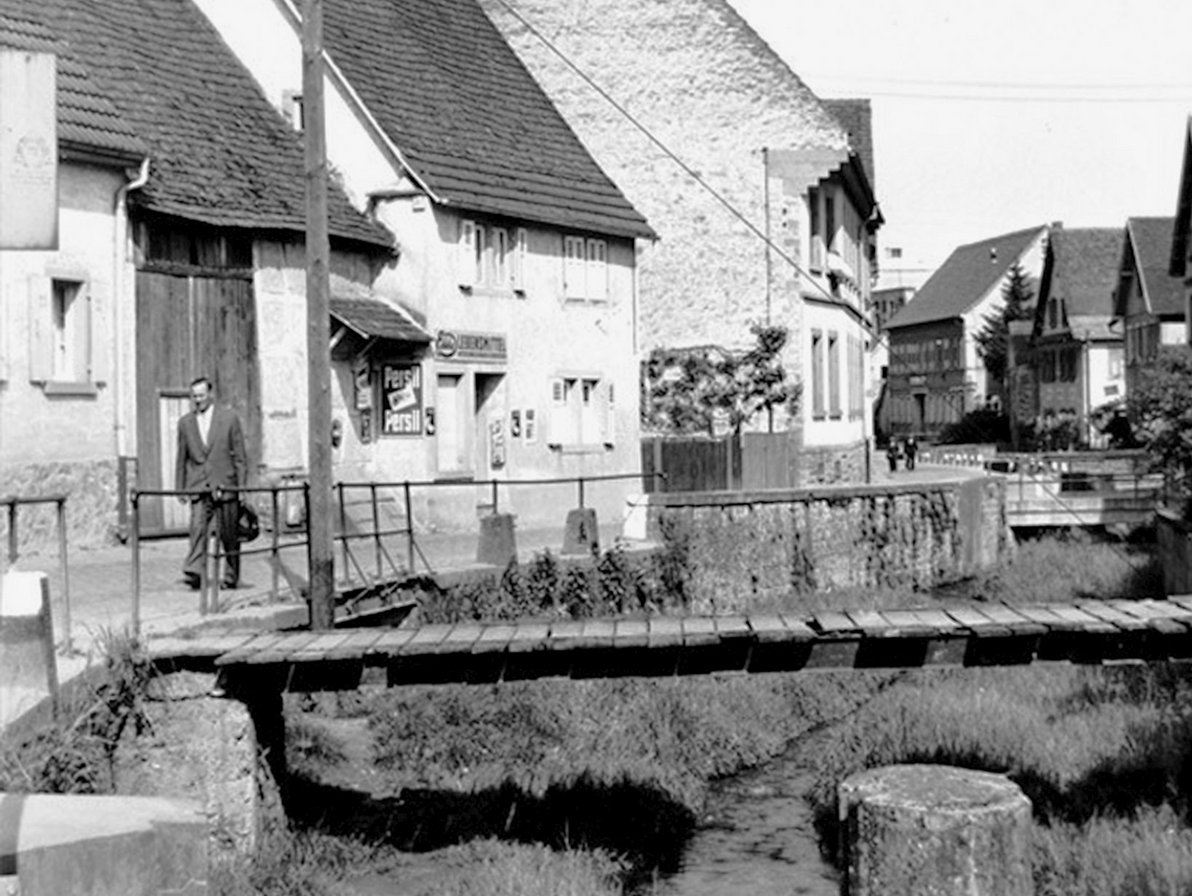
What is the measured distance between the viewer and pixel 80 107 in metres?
21.6

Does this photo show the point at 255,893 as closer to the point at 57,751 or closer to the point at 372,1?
the point at 57,751

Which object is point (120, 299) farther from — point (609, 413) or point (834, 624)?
point (834, 624)

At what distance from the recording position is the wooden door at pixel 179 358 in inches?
888

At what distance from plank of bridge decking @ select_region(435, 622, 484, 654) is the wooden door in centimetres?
1063

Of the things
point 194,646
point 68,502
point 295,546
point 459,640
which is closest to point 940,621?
point 459,640

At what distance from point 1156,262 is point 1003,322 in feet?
112

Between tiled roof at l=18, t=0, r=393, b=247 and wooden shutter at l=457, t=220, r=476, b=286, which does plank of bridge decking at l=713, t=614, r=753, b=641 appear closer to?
tiled roof at l=18, t=0, r=393, b=247

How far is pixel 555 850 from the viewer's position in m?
13.2

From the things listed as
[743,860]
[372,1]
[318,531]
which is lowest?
[743,860]

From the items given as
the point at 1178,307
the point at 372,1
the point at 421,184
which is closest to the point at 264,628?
the point at 421,184

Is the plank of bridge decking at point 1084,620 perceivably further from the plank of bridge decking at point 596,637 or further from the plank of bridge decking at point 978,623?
the plank of bridge decking at point 596,637

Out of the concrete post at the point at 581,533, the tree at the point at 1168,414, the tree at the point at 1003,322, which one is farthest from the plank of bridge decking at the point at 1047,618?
the tree at the point at 1003,322

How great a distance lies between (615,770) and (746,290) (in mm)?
22793

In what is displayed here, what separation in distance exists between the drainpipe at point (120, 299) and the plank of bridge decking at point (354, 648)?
1046 centimetres
